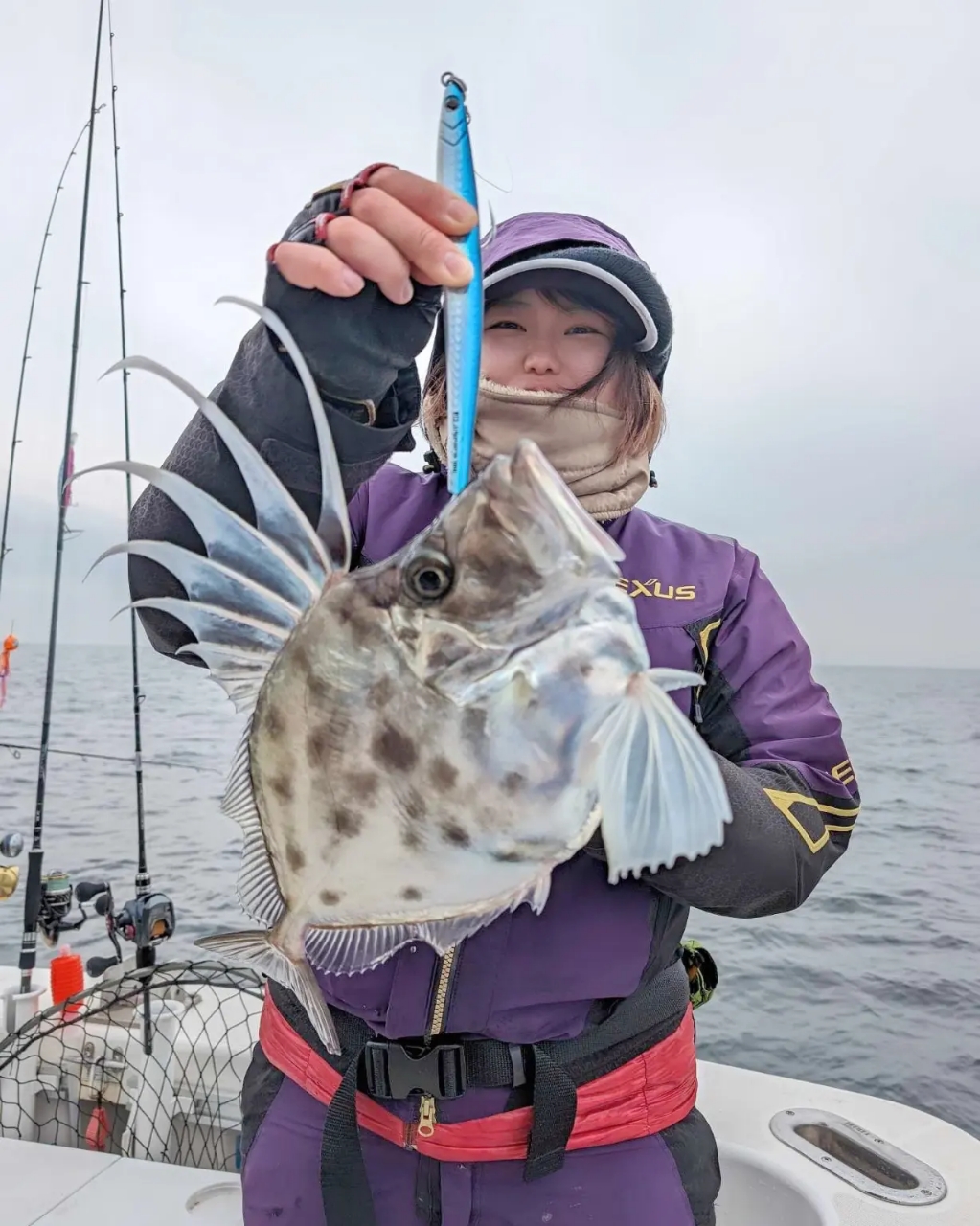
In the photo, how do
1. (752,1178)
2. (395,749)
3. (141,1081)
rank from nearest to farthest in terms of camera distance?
(395,749) → (752,1178) → (141,1081)

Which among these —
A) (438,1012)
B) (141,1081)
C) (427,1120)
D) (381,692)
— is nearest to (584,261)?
(381,692)

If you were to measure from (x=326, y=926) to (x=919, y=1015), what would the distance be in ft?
27.6

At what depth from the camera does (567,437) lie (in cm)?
195

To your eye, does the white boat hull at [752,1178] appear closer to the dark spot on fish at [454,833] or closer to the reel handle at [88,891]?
the reel handle at [88,891]

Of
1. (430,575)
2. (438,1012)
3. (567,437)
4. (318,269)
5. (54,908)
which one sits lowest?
(54,908)

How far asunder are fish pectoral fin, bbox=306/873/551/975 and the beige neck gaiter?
3.49 ft

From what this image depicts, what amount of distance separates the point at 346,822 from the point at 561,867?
682mm

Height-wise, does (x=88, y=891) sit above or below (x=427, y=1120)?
below

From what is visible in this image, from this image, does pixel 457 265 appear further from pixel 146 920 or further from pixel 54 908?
pixel 54 908

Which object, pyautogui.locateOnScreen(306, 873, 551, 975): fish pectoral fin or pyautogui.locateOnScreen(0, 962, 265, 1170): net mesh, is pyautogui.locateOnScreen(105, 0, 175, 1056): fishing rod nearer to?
pyautogui.locateOnScreen(0, 962, 265, 1170): net mesh

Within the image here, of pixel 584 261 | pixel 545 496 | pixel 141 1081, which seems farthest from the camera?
pixel 141 1081

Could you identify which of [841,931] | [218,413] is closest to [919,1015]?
[841,931]

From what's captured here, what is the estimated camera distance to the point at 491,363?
2020 mm

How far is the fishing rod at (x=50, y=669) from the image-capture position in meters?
4.13
